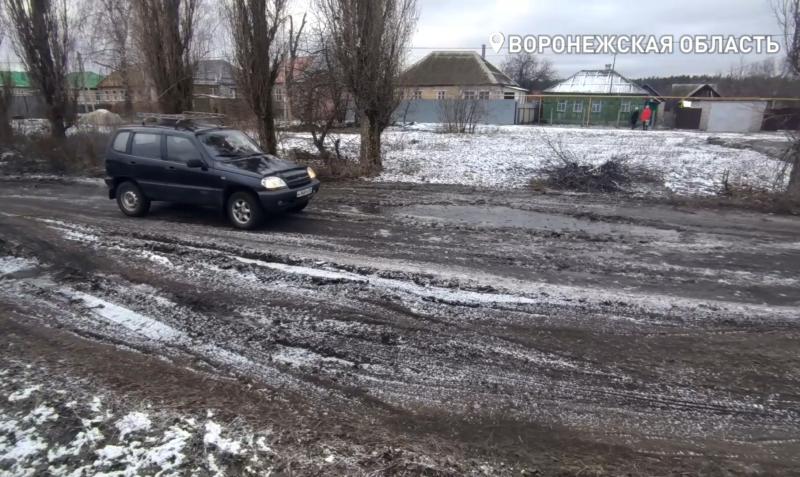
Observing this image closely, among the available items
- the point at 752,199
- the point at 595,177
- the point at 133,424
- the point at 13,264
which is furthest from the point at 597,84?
the point at 133,424

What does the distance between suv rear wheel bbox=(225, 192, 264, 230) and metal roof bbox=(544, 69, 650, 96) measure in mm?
50856

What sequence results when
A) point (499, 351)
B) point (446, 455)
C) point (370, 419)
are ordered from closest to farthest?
point (446, 455) < point (370, 419) < point (499, 351)

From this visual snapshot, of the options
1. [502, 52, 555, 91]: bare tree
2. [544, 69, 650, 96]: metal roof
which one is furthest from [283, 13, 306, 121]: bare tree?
[502, 52, 555, 91]: bare tree

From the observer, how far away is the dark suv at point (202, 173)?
8.31 meters

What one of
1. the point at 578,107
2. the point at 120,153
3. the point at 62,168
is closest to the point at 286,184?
the point at 120,153

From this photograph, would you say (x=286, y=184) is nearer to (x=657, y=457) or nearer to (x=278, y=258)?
(x=278, y=258)

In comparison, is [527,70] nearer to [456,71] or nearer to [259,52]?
[456,71]

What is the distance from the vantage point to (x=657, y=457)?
10.2 feet

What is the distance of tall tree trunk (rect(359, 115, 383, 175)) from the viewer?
14.6 m

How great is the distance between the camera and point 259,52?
13516mm

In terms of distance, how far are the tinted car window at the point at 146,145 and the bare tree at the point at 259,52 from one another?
211 inches

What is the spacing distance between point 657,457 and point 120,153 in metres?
10.0

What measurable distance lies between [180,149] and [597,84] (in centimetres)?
5514

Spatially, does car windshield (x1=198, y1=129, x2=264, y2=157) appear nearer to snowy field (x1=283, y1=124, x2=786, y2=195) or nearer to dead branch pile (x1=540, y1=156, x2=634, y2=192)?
snowy field (x1=283, y1=124, x2=786, y2=195)
